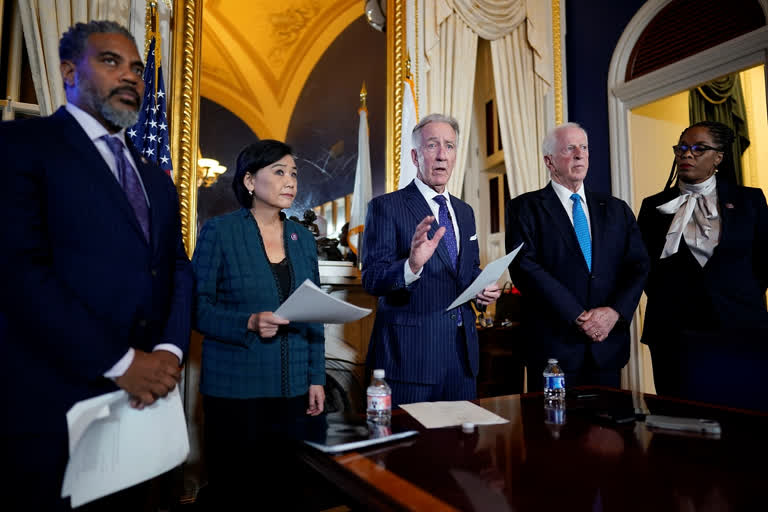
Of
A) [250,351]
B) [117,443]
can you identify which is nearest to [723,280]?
[250,351]

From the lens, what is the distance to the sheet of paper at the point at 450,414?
3.84 ft

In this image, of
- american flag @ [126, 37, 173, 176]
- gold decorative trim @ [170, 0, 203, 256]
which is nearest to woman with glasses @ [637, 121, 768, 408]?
gold decorative trim @ [170, 0, 203, 256]

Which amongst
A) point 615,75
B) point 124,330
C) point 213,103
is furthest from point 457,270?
point 615,75

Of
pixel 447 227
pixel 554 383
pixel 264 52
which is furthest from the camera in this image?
pixel 264 52

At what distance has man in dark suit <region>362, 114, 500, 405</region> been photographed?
67.1 inches

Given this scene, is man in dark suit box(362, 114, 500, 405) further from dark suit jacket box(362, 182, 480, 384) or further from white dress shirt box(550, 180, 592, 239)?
white dress shirt box(550, 180, 592, 239)

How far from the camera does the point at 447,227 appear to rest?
6.27 ft

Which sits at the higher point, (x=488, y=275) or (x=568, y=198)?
(x=568, y=198)

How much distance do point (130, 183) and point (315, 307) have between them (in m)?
0.51

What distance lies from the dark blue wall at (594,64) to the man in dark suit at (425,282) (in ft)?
7.35

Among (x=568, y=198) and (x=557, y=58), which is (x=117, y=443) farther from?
(x=557, y=58)

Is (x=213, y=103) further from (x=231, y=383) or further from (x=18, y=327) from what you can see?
(x=18, y=327)

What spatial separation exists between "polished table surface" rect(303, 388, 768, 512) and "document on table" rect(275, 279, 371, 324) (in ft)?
0.97

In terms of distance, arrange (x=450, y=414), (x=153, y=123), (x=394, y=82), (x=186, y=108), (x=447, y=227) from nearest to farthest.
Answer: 1. (x=450, y=414)
2. (x=447, y=227)
3. (x=153, y=123)
4. (x=186, y=108)
5. (x=394, y=82)
